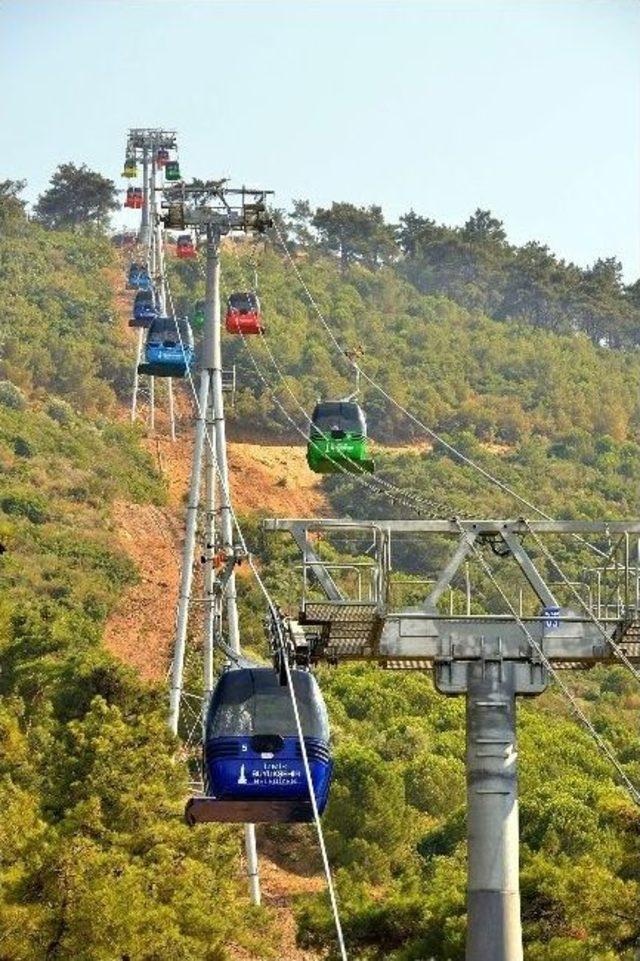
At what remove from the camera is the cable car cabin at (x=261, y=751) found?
27375 mm

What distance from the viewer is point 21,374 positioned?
309ft

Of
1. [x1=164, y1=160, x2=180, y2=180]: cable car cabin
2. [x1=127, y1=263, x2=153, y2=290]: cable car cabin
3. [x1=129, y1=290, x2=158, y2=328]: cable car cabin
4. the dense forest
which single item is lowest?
the dense forest

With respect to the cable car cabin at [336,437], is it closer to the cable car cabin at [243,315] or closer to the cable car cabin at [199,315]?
the cable car cabin at [199,315]

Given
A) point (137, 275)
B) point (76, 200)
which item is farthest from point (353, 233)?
point (137, 275)

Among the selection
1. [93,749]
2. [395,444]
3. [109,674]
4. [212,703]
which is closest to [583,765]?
[109,674]

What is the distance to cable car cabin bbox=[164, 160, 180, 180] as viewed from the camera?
80.6 m

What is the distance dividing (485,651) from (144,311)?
2178 inches

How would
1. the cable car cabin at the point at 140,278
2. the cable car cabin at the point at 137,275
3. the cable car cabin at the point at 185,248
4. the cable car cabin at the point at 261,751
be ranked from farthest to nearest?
the cable car cabin at the point at 185,248 → the cable car cabin at the point at 137,275 → the cable car cabin at the point at 140,278 → the cable car cabin at the point at 261,751

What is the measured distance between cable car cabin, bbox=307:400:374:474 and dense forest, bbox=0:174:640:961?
6.01m

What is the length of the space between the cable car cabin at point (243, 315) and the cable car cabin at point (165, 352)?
1374 millimetres

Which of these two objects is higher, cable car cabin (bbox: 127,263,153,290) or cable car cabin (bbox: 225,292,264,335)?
cable car cabin (bbox: 127,263,153,290)

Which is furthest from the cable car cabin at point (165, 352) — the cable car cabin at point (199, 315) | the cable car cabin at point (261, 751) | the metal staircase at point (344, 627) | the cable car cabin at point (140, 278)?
the cable car cabin at point (140, 278)

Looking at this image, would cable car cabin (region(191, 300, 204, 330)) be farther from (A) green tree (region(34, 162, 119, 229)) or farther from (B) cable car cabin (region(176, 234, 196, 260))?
(A) green tree (region(34, 162, 119, 229))

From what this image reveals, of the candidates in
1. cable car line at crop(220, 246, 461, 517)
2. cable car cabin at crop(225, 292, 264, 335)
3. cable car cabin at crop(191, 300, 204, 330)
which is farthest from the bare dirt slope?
cable car cabin at crop(225, 292, 264, 335)
